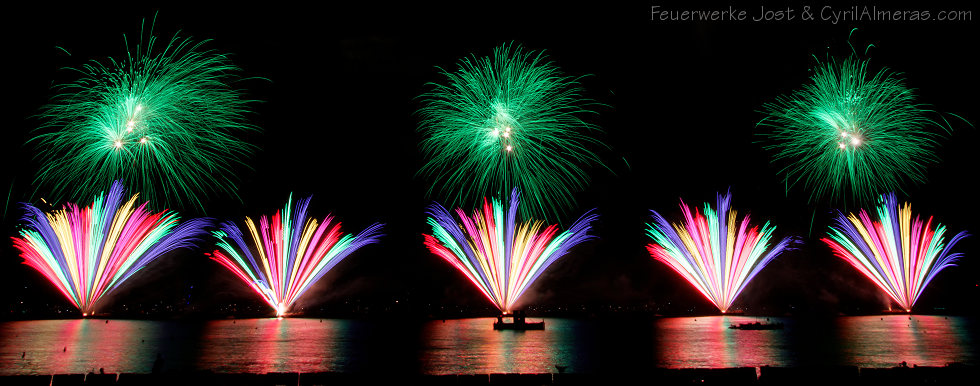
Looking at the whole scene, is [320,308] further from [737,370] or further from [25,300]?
[737,370]

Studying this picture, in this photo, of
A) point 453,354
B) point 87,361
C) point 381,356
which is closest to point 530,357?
point 453,354

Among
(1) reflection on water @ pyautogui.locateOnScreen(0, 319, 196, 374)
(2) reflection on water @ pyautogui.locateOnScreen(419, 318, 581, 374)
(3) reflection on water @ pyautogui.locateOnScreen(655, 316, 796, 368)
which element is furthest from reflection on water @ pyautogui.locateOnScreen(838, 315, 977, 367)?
(1) reflection on water @ pyautogui.locateOnScreen(0, 319, 196, 374)

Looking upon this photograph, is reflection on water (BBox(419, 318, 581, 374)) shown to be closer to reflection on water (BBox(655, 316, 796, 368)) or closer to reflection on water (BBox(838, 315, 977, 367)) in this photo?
reflection on water (BBox(655, 316, 796, 368))

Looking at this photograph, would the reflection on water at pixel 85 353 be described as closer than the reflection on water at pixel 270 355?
Yes

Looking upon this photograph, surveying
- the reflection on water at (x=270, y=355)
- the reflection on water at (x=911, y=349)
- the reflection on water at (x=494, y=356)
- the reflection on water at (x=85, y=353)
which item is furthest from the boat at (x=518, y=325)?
the reflection on water at (x=85, y=353)

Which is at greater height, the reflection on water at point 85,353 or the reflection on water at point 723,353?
the reflection on water at point 723,353

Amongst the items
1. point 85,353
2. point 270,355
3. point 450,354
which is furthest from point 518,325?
point 85,353

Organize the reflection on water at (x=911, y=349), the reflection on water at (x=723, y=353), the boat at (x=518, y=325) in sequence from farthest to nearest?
the boat at (x=518, y=325)
the reflection on water at (x=911, y=349)
the reflection on water at (x=723, y=353)

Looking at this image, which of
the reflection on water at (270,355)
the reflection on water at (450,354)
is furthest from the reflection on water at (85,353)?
the reflection on water at (270,355)

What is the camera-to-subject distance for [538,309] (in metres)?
184

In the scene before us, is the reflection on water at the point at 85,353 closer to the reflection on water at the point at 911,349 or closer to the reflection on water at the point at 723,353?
the reflection on water at the point at 723,353

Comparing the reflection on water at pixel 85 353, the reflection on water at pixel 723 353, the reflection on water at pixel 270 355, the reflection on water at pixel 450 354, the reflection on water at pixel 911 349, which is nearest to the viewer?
the reflection on water at pixel 85 353

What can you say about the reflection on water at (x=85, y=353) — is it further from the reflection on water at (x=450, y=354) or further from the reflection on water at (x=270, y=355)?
the reflection on water at (x=270, y=355)

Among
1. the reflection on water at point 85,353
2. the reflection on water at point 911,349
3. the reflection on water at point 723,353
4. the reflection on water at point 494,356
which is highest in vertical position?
the reflection on water at point 911,349
